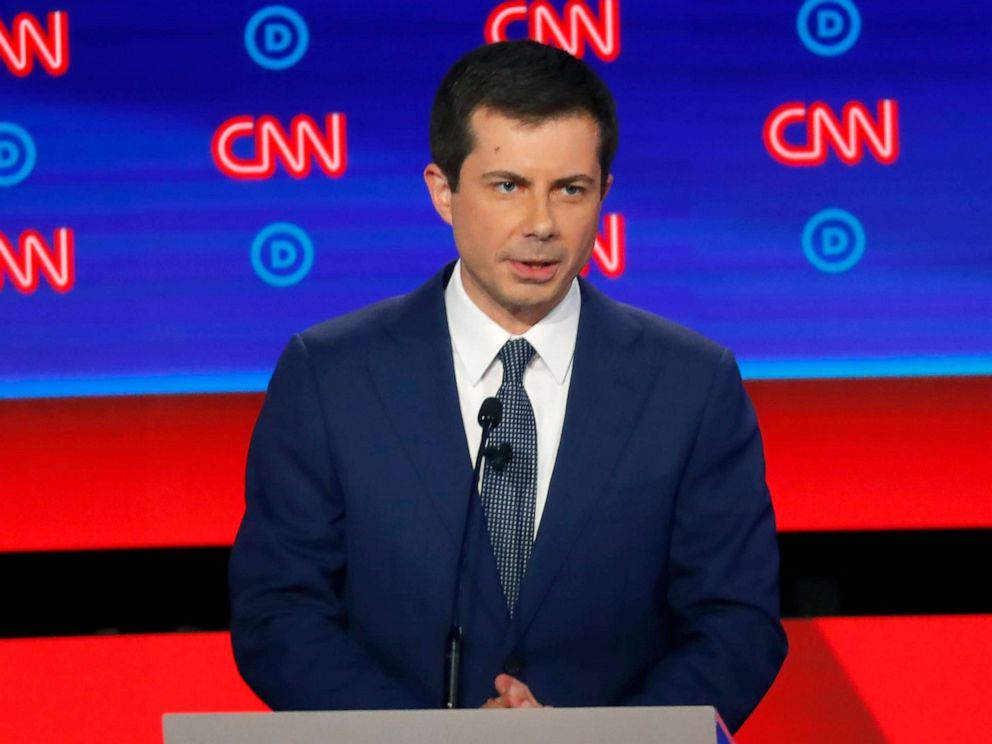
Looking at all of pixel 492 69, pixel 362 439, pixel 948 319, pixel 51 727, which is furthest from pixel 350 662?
pixel 948 319

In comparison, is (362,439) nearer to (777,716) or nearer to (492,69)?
(492,69)

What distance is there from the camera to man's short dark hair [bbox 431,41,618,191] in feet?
6.07

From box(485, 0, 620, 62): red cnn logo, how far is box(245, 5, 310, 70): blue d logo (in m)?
0.38

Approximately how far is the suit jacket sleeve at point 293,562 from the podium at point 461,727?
50cm

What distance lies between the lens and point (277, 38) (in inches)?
131

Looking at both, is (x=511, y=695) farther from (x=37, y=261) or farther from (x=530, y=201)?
(x=37, y=261)

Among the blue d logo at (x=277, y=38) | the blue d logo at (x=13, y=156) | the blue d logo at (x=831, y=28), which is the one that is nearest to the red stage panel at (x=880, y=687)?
the blue d logo at (x=831, y=28)

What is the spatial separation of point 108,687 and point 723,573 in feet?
4.03

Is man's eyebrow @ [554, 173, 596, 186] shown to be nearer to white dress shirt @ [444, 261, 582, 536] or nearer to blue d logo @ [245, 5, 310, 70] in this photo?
white dress shirt @ [444, 261, 582, 536]

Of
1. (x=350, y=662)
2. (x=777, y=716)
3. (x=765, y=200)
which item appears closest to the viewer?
(x=350, y=662)

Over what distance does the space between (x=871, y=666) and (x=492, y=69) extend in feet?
4.27

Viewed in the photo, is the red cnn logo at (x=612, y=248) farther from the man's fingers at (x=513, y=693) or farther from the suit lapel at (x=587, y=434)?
the man's fingers at (x=513, y=693)

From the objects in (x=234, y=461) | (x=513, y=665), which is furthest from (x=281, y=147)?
(x=513, y=665)

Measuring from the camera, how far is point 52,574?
2.81m
